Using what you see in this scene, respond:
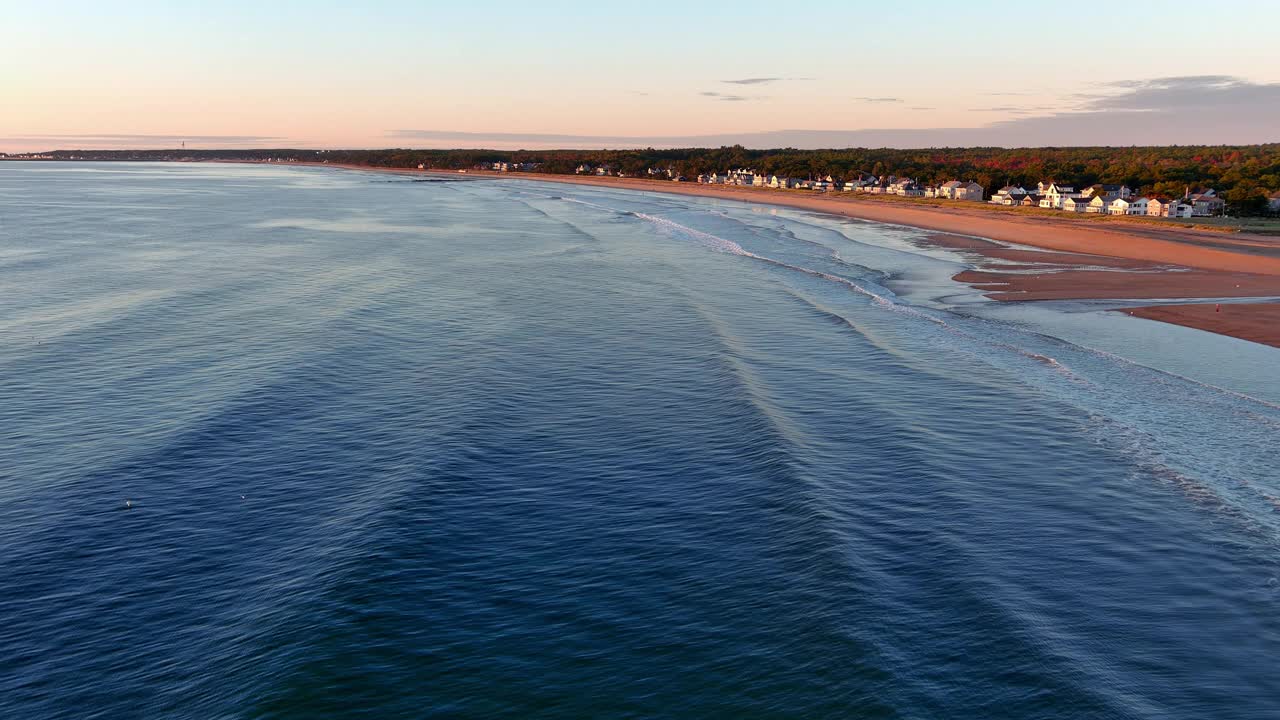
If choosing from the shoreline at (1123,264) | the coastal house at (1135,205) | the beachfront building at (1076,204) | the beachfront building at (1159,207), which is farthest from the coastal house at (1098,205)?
the shoreline at (1123,264)

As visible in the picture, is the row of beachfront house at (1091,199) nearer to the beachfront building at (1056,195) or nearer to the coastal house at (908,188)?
the beachfront building at (1056,195)

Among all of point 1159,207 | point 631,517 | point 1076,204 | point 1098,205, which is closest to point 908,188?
point 1076,204

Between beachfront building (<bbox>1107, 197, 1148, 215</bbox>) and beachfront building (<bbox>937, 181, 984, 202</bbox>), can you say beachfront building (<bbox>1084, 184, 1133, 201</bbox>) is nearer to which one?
beachfront building (<bbox>1107, 197, 1148, 215</bbox>)

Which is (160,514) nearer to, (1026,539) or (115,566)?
(115,566)

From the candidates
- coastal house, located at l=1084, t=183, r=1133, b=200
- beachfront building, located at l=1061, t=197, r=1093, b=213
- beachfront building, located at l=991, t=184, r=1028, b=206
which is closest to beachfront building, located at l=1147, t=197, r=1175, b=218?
coastal house, located at l=1084, t=183, r=1133, b=200

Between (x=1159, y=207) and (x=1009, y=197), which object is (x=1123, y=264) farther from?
(x=1009, y=197)
